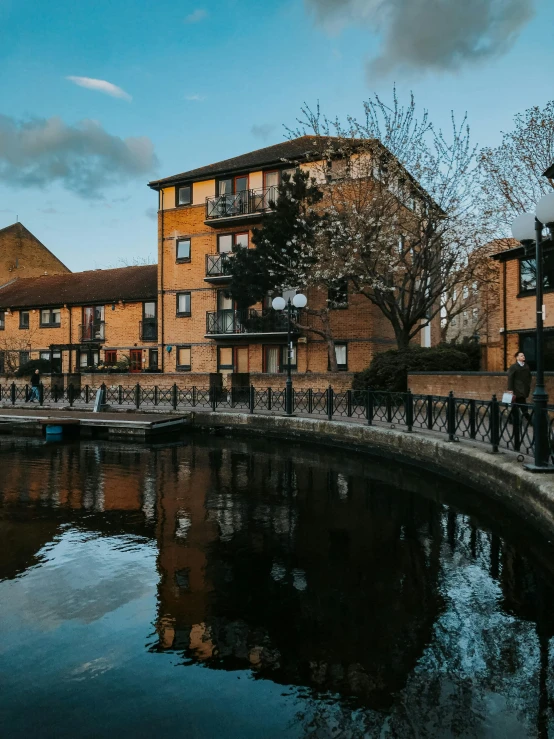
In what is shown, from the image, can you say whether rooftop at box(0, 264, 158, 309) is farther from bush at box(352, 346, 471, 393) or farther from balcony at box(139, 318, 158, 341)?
bush at box(352, 346, 471, 393)

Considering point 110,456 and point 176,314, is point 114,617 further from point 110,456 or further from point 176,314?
point 176,314

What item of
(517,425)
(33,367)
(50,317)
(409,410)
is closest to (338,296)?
(409,410)

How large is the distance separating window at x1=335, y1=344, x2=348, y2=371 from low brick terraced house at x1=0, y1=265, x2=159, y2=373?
38.1ft

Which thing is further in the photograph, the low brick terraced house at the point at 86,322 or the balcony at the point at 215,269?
the low brick terraced house at the point at 86,322

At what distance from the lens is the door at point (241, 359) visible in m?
29.1

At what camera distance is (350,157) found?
→ 22.4 m

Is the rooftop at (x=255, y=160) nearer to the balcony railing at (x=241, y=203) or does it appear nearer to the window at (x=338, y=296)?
the balcony railing at (x=241, y=203)

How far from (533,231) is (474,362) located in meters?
15.2

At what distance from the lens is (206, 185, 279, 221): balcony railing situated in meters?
28.2

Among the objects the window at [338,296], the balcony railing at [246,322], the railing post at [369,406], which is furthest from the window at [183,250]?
the railing post at [369,406]

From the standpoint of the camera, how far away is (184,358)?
3100 cm

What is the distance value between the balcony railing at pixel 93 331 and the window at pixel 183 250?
7.25 meters

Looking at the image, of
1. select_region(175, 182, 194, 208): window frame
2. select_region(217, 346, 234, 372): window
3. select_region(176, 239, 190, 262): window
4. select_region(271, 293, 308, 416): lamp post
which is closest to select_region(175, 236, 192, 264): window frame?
select_region(176, 239, 190, 262): window

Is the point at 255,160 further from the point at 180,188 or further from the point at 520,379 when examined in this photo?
the point at 520,379
